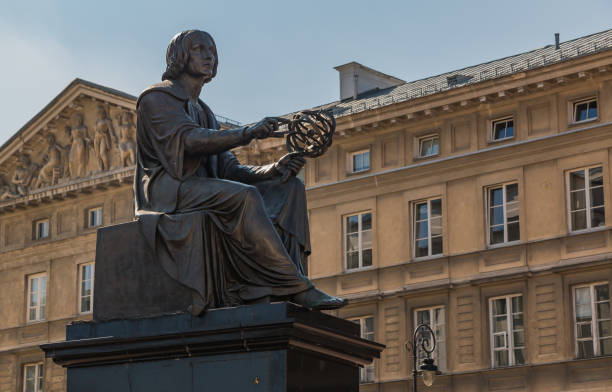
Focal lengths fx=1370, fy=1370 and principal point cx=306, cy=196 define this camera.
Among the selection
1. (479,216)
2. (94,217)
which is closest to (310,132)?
(479,216)

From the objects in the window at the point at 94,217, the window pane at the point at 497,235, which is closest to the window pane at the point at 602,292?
the window pane at the point at 497,235

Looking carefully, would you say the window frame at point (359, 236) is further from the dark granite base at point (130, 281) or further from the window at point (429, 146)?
the dark granite base at point (130, 281)

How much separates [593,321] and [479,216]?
15.0 ft

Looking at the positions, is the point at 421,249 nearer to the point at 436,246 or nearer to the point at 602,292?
the point at 436,246

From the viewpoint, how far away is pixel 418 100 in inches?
1492

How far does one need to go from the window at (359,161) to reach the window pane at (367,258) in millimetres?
2434

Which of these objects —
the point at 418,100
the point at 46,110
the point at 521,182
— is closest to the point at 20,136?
the point at 46,110

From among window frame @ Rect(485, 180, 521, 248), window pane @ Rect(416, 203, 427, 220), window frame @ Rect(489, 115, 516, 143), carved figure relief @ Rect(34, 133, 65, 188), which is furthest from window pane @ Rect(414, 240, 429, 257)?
carved figure relief @ Rect(34, 133, 65, 188)

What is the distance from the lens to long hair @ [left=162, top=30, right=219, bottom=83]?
9898mm

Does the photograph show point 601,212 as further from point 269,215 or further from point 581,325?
point 269,215

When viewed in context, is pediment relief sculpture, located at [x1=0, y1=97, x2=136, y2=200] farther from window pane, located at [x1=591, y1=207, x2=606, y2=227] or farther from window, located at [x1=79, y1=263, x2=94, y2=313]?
window pane, located at [x1=591, y1=207, x2=606, y2=227]

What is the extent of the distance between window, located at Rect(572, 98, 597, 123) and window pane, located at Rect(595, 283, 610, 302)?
4.33m

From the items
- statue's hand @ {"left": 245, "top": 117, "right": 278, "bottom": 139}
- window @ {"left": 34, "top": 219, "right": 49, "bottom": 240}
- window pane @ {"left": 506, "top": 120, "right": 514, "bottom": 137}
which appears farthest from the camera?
window @ {"left": 34, "top": 219, "right": 49, "bottom": 240}

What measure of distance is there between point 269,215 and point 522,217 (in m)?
26.5
